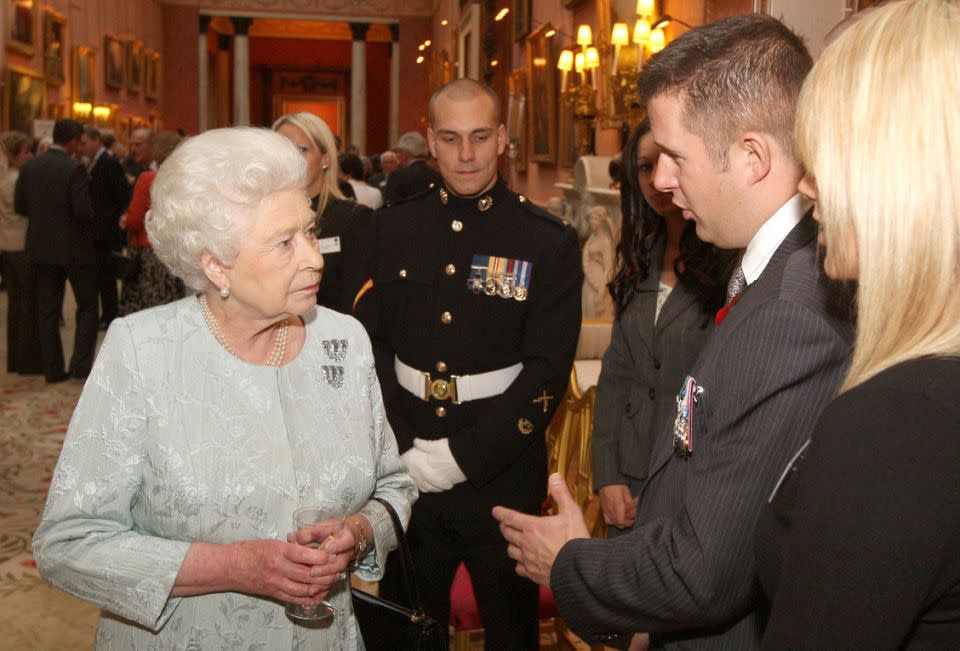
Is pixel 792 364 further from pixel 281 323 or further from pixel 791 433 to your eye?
pixel 281 323

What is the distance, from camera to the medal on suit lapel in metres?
1.44

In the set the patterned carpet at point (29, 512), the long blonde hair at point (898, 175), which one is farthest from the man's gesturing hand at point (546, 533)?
the patterned carpet at point (29, 512)

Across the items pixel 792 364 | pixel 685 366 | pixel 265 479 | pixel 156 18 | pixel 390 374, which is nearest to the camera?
pixel 792 364

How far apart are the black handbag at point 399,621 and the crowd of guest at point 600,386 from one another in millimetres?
33

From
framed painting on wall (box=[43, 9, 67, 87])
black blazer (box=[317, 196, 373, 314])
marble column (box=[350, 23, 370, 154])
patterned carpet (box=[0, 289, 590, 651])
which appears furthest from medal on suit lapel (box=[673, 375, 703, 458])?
marble column (box=[350, 23, 370, 154])

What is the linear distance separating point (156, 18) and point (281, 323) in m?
22.7

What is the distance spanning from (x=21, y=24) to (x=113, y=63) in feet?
16.0

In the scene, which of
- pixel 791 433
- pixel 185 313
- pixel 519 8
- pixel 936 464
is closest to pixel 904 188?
pixel 936 464

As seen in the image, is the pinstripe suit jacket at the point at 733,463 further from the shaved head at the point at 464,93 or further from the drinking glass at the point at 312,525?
the shaved head at the point at 464,93

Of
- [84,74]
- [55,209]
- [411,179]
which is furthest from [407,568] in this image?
[84,74]

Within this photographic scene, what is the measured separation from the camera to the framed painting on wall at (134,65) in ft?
63.7

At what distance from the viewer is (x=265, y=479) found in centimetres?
181

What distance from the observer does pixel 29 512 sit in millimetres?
4953

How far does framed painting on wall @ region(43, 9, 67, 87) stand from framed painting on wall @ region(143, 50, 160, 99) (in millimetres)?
5222
